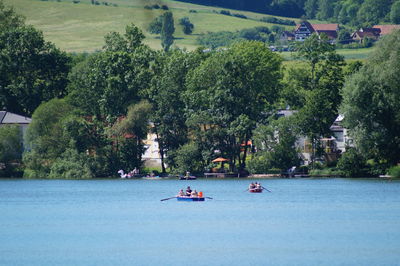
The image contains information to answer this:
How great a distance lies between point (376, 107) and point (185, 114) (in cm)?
2249

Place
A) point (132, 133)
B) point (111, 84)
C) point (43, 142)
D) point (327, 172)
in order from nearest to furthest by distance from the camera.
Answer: point (327, 172) → point (132, 133) → point (43, 142) → point (111, 84)

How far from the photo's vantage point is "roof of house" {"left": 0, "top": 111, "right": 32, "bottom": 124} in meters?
111

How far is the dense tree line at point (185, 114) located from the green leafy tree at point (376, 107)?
13.0 feet

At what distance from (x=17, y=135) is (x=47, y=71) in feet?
52.4

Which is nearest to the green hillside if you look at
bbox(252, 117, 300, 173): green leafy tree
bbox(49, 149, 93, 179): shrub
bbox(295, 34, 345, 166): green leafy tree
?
bbox(295, 34, 345, 166): green leafy tree

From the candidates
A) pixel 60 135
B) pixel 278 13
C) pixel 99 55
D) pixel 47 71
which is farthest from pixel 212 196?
pixel 278 13

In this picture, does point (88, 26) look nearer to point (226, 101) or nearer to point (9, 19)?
point (9, 19)

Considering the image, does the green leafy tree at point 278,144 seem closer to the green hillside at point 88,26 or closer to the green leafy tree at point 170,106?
the green leafy tree at point 170,106

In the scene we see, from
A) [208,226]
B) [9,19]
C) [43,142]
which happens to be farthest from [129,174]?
[208,226]

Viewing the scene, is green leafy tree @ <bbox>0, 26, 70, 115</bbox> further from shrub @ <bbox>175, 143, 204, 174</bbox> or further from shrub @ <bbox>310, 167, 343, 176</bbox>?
shrub @ <bbox>310, 167, 343, 176</bbox>

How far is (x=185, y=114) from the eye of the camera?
3814 inches

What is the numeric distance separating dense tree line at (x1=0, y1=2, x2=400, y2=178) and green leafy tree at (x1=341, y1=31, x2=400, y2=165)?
13.0ft

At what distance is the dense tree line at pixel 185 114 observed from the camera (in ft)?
310

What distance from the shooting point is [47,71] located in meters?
114
